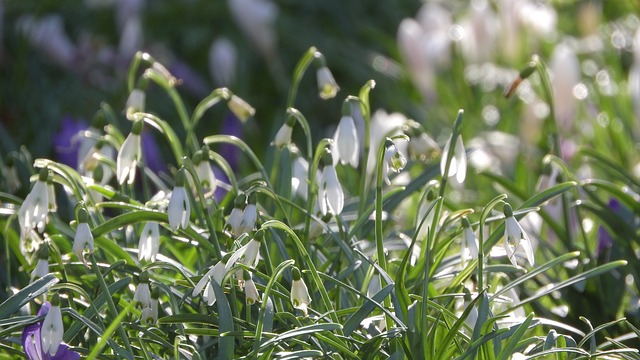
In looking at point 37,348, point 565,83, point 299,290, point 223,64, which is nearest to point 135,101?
point 37,348

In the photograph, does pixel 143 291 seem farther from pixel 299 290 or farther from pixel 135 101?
pixel 135 101

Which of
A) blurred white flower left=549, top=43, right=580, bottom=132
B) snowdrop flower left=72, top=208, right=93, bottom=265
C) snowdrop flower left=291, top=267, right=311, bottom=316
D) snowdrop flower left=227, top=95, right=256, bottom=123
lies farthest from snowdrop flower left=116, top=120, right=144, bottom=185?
blurred white flower left=549, top=43, right=580, bottom=132

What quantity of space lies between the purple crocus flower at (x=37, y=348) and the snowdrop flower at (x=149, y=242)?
0.20m

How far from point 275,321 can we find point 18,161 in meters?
0.99

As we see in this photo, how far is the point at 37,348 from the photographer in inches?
72.8

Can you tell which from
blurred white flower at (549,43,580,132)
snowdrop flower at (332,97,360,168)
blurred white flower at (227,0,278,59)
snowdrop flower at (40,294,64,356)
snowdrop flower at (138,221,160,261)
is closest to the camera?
snowdrop flower at (40,294,64,356)

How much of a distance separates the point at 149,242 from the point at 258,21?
3093 millimetres

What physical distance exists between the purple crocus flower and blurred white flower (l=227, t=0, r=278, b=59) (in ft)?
10.2

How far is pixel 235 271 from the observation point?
1.77 meters

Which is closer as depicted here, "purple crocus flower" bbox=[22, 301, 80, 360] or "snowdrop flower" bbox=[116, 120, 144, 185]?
"purple crocus flower" bbox=[22, 301, 80, 360]

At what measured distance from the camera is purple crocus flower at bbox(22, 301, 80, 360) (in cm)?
185

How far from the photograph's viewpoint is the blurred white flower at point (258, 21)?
15.9 ft

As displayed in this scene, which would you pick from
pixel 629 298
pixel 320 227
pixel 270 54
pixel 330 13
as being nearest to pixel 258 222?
pixel 320 227

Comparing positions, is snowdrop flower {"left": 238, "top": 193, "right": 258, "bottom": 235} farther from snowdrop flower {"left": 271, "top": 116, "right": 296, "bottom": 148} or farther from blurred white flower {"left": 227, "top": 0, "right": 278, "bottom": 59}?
blurred white flower {"left": 227, "top": 0, "right": 278, "bottom": 59}
